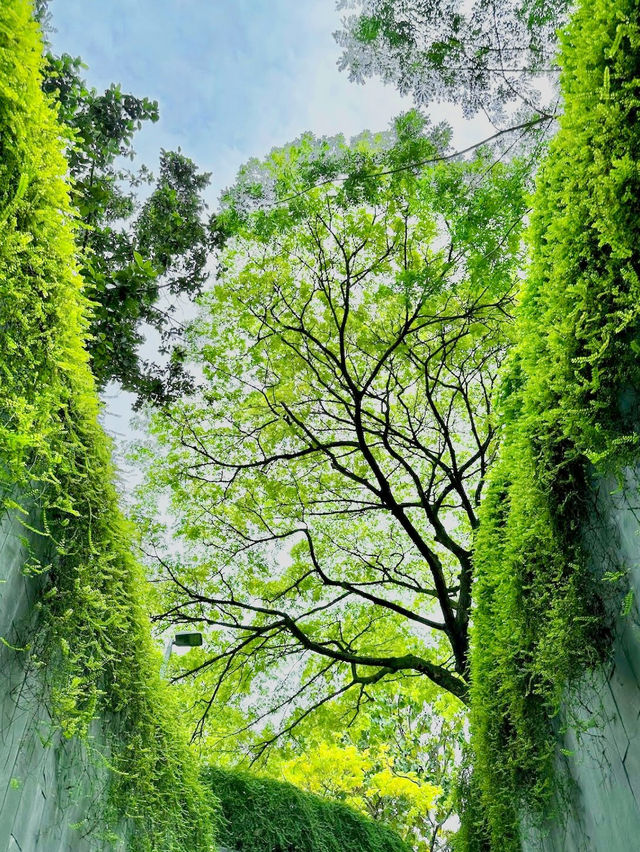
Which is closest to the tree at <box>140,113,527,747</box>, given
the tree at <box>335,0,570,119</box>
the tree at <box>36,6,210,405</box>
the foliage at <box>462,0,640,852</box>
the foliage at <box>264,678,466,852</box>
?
the tree at <box>36,6,210,405</box>

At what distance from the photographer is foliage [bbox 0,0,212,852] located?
64.7 inches

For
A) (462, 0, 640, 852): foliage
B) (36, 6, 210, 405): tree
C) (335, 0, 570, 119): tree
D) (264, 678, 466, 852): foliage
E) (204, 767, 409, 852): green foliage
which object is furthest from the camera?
(264, 678, 466, 852): foliage

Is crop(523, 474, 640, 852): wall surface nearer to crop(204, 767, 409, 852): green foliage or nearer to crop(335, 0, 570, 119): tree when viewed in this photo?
crop(335, 0, 570, 119): tree

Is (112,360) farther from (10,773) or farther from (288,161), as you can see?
(10,773)

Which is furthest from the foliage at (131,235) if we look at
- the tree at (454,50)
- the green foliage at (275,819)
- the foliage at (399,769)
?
the foliage at (399,769)

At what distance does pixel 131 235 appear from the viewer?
5.44 m

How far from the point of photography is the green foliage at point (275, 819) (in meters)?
6.64

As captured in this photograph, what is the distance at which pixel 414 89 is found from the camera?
13.9 ft

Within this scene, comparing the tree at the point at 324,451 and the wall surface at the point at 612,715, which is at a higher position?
the tree at the point at 324,451

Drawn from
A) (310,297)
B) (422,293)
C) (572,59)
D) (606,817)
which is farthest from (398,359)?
(606,817)

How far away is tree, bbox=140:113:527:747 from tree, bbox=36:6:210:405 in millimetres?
720

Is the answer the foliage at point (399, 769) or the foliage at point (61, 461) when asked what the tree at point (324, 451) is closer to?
the foliage at point (399, 769)

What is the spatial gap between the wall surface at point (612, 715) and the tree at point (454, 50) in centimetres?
358

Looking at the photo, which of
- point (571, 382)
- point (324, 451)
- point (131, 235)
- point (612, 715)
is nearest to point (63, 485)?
point (571, 382)
